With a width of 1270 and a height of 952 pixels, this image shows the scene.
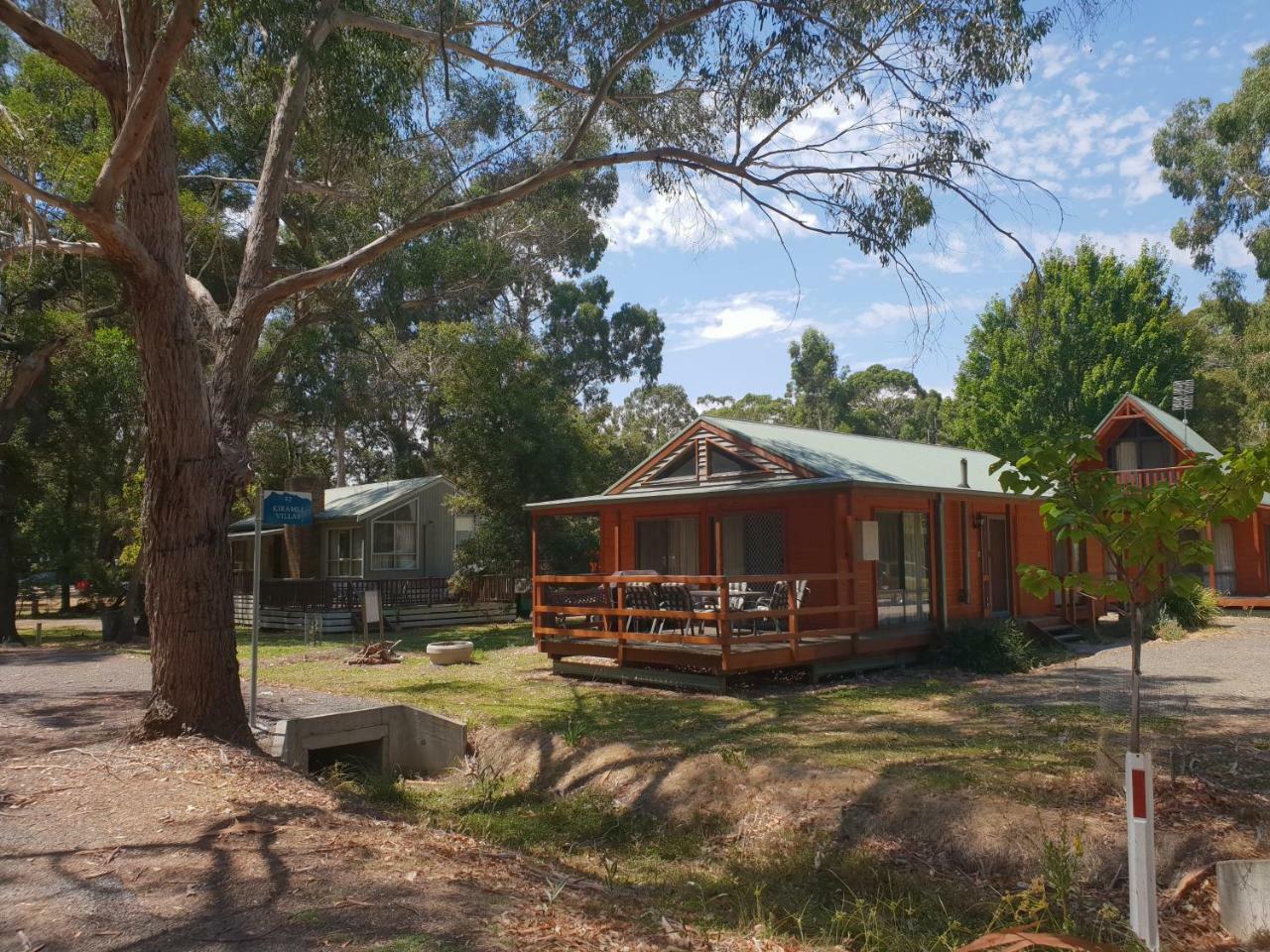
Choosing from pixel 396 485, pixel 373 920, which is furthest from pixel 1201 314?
pixel 373 920

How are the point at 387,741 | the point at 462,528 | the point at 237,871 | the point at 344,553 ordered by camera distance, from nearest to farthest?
the point at 237,871 → the point at 387,741 → the point at 344,553 → the point at 462,528

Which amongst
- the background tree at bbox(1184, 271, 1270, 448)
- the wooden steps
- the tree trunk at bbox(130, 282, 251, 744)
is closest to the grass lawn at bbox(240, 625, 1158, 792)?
the wooden steps

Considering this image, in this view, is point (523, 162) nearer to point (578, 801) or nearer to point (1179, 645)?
point (578, 801)

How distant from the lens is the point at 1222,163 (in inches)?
1364

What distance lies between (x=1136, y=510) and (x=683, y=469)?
39.9 feet

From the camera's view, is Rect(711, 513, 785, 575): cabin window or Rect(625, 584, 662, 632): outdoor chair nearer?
Rect(625, 584, 662, 632): outdoor chair

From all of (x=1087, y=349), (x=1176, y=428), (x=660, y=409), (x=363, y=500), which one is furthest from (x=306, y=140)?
(x=660, y=409)

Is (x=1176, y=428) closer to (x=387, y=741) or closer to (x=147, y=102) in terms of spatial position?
(x=387, y=741)

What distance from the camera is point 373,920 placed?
184 inches

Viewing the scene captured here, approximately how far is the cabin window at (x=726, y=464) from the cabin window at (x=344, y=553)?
15.3m

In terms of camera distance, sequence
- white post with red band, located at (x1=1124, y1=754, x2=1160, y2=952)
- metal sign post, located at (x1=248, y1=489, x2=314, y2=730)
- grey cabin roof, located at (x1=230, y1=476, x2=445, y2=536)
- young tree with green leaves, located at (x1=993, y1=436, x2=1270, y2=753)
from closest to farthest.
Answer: white post with red band, located at (x1=1124, y1=754, x2=1160, y2=952)
young tree with green leaves, located at (x1=993, y1=436, x2=1270, y2=753)
metal sign post, located at (x1=248, y1=489, x2=314, y2=730)
grey cabin roof, located at (x1=230, y1=476, x2=445, y2=536)

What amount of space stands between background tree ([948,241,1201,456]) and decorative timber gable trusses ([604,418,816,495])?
22220 millimetres

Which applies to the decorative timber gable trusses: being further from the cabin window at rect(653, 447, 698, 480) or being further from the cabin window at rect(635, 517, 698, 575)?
the cabin window at rect(635, 517, 698, 575)

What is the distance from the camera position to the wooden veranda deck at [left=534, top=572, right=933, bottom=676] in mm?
12773
